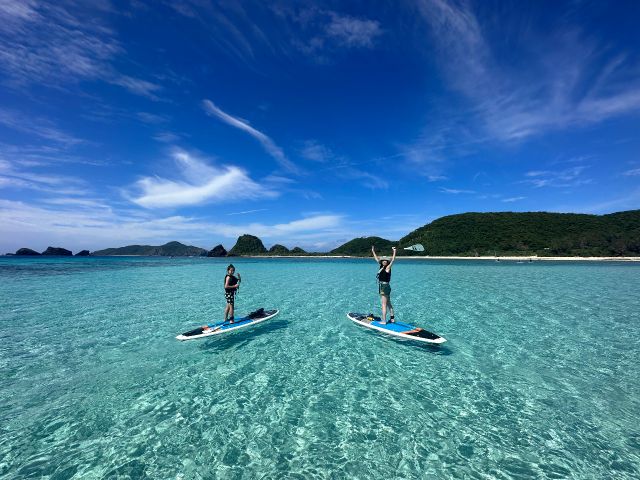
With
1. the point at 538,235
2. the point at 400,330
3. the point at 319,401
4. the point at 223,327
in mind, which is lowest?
the point at 319,401

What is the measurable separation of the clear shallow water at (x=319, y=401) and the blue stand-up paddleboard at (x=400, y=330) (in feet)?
1.98

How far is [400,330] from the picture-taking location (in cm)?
1583

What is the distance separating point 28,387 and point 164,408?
6134 mm

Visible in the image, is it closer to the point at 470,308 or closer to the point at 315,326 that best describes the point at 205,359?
the point at 315,326

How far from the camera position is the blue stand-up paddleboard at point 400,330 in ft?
47.5

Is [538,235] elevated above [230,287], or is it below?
above

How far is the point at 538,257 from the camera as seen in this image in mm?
123812

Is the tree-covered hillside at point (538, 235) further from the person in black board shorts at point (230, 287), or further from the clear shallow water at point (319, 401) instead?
the person in black board shorts at point (230, 287)

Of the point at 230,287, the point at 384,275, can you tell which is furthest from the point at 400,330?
the point at 230,287

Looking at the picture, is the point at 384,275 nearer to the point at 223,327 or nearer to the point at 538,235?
the point at 223,327

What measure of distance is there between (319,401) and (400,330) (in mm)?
7718

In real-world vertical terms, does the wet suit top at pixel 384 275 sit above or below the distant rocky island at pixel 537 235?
below

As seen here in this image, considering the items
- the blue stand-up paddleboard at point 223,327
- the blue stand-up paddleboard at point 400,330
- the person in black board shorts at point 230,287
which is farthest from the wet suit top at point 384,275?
the person in black board shorts at point 230,287

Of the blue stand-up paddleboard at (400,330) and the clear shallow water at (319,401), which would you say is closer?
the clear shallow water at (319,401)
